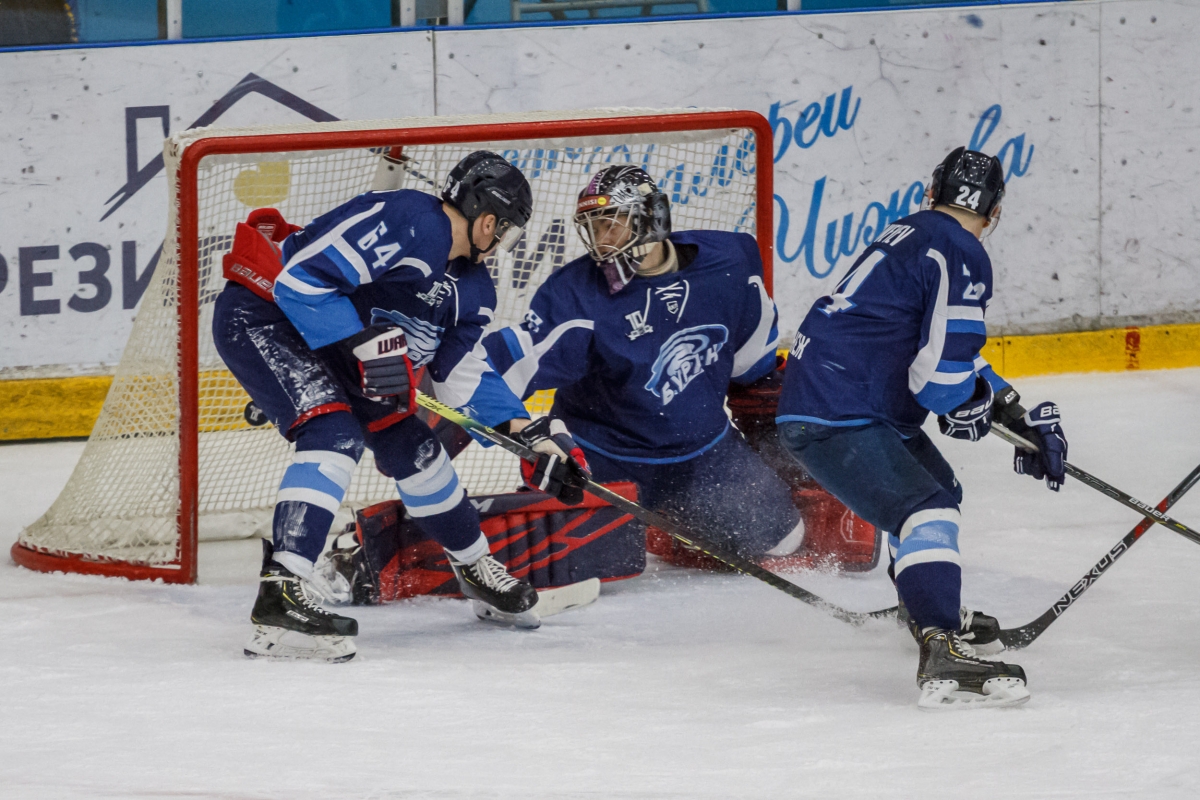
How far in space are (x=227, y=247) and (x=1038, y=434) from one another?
2.43 m

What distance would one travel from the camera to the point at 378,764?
2162 mm

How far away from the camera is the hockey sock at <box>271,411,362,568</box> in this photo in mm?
2754

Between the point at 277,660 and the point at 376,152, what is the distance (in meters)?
1.66

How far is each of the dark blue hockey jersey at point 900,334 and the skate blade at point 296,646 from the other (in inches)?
35.8

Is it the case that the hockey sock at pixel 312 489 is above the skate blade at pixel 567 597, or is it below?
above

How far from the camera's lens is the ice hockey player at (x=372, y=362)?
275 cm

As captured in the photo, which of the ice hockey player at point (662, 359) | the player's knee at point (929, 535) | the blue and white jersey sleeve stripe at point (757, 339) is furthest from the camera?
the blue and white jersey sleeve stripe at point (757, 339)

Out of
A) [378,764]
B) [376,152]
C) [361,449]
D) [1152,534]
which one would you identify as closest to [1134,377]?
[1152,534]

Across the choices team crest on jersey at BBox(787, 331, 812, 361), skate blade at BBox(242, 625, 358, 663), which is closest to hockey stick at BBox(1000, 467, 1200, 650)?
team crest on jersey at BBox(787, 331, 812, 361)

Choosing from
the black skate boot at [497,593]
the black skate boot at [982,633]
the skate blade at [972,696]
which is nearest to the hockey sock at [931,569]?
the skate blade at [972,696]

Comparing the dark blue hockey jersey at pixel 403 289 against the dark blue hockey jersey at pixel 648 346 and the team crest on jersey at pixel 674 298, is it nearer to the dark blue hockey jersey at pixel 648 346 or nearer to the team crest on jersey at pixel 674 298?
the dark blue hockey jersey at pixel 648 346

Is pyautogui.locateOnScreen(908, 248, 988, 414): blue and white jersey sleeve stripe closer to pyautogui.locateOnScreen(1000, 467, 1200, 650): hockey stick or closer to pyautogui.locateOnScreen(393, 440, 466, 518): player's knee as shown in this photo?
pyautogui.locateOnScreen(1000, 467, 1200, 650): hockey stick

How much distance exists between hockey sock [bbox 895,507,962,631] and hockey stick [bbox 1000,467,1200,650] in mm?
354

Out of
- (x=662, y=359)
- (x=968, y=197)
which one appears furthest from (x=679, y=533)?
(x=968, y=197)
